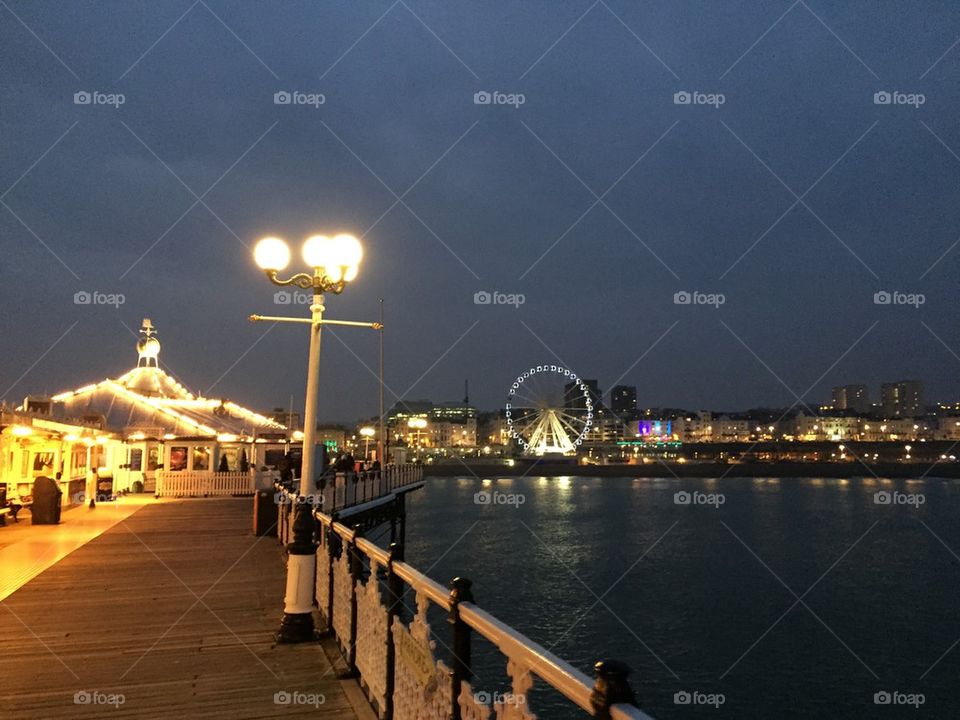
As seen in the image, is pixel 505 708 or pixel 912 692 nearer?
pixel 505 708

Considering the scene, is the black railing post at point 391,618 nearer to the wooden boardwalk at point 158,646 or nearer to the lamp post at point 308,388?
the wooden boardwalk at point 158,646

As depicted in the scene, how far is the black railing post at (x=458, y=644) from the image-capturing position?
354 centimetres

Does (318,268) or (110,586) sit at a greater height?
(318,268)

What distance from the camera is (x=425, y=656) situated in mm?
3957

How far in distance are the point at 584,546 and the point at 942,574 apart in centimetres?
1783

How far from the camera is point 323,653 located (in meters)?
6.91

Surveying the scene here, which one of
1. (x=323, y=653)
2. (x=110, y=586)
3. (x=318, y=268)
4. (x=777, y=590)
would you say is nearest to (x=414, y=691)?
(x=323, y=653)

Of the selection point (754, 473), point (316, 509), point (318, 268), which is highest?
point (318, 268)

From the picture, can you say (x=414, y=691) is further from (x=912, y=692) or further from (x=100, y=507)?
(x=100, y=507)
